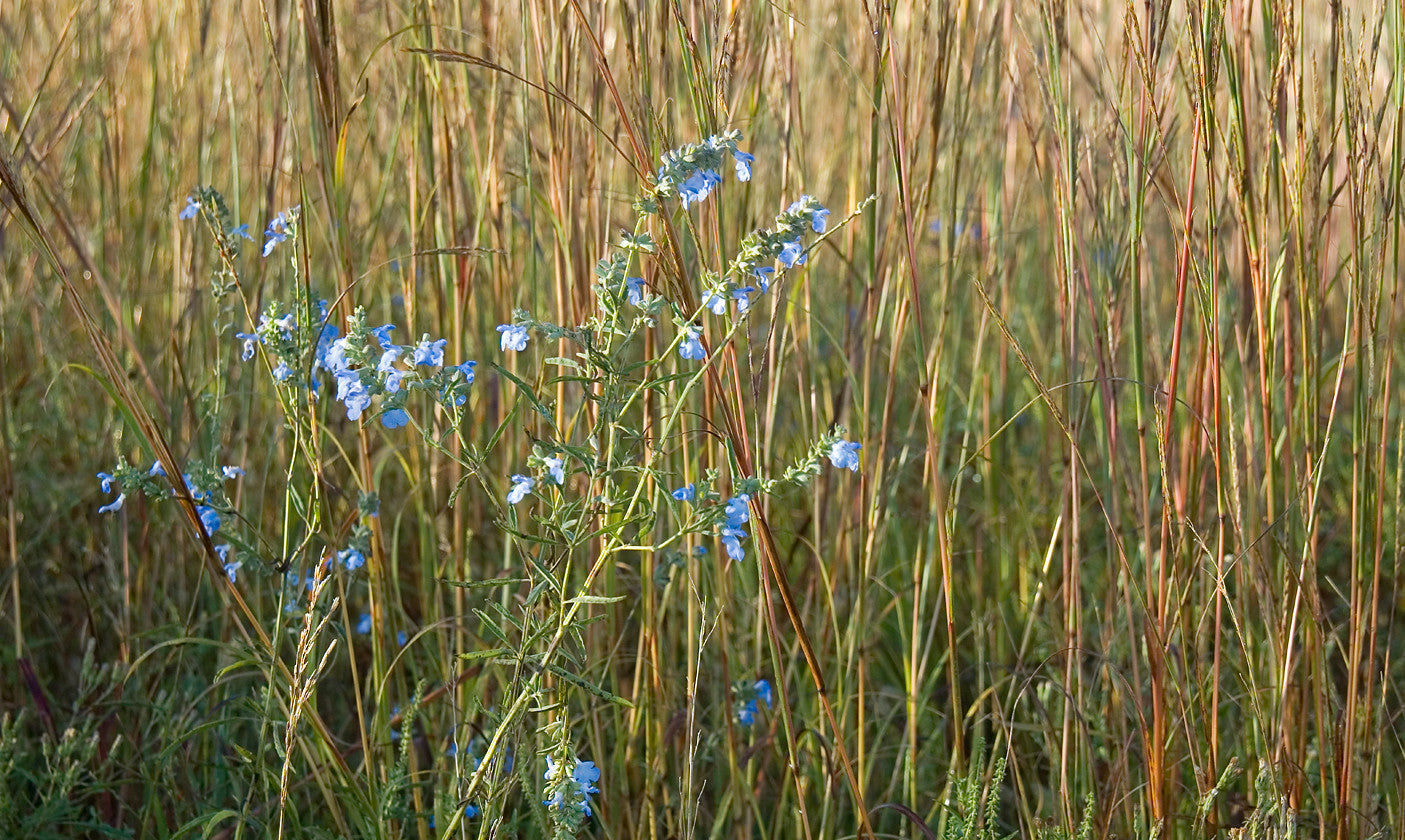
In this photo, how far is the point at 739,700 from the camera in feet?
4.78

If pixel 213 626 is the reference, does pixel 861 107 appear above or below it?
above

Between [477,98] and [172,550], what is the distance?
81 centimetres

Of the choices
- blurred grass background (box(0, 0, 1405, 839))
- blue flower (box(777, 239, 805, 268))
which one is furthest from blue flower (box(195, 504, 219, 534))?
blue flower (box(777, 239, 805, 268))

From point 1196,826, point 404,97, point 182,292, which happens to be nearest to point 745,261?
point 1196,826

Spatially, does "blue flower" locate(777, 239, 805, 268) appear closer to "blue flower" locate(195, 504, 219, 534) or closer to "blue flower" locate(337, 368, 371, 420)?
"blue flower" locate(337, 368, 371, 420)

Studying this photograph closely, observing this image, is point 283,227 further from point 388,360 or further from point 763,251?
point 763,251

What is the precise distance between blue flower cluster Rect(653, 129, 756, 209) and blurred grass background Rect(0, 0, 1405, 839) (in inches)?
2.7

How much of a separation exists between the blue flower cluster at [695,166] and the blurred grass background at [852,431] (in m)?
0.07

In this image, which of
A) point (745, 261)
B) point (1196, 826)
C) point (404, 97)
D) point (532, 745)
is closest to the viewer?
point (745, 261)

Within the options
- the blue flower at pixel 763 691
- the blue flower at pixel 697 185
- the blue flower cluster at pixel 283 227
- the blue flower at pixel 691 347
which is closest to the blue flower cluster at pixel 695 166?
the blue flower at pixel 697 185

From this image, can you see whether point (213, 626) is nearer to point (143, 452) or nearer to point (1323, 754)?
point (143, 452)

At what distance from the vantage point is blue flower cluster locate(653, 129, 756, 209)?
3.16 ft

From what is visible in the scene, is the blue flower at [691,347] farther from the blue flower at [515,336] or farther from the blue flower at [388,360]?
the blue flower at [388,360]

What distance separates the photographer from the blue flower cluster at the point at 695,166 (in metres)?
0.96
